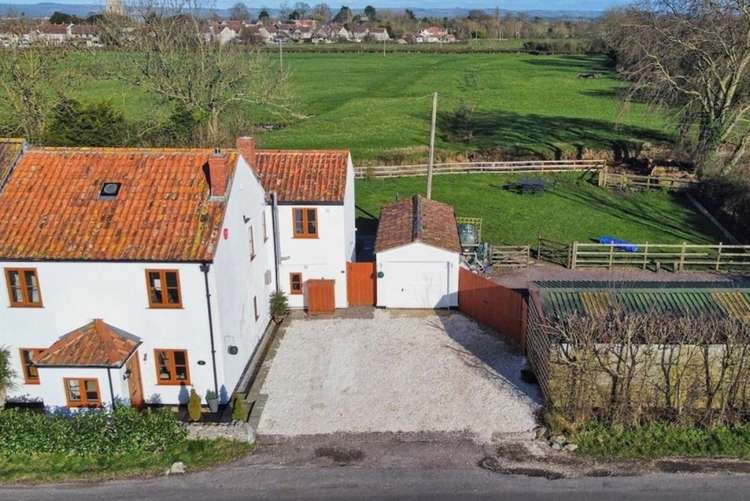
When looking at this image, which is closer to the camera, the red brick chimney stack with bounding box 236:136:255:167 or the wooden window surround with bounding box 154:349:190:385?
the wooden window surround with bounding box 154:349:190:385

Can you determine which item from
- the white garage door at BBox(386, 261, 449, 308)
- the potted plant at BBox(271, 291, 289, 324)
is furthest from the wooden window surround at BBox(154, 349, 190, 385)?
the white garage door at BBox(386, 261, 449, 308)

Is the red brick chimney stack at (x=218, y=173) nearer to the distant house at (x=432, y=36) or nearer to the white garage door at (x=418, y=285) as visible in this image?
the white garage door at (x=418, y=285)

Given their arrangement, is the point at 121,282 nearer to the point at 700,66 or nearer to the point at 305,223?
the point at 305,223

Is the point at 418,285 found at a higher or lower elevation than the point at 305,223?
lower

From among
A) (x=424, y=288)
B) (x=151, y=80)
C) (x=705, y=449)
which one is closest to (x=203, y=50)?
(x=151, y=80)

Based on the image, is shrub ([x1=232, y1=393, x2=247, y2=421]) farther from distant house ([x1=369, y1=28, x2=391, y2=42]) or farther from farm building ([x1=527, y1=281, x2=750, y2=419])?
distant house ([x1=369, y1=28, x2=391, y2=42])

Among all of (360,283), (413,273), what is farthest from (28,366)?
(413,273)

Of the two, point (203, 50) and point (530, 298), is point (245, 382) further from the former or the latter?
point (203, 50)

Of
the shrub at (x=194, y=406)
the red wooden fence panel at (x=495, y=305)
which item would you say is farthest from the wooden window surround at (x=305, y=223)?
the shrub at (x=194, y=406)
